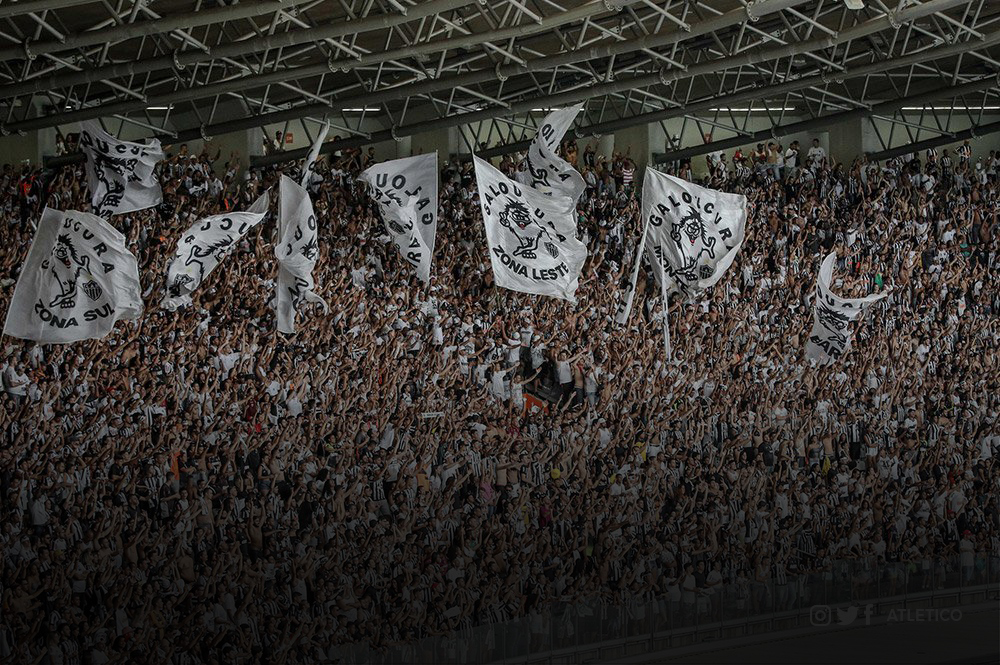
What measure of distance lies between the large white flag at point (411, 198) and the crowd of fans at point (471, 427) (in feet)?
3.76

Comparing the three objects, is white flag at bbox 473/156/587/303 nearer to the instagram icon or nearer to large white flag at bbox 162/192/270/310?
large white flag at bbox 162/192/270/310

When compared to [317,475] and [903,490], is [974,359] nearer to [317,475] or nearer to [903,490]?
[903,490]

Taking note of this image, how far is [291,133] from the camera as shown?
27.5m

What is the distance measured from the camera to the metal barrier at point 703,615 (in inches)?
539

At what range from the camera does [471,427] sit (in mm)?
20125

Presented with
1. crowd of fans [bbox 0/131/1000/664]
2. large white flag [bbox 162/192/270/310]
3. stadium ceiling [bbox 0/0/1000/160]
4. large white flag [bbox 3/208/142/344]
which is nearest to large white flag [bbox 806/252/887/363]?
crowd of fans [bbox 0/131/1000/664]

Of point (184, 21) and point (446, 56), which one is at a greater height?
point (446, 56)

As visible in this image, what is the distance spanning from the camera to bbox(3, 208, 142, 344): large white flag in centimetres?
1773

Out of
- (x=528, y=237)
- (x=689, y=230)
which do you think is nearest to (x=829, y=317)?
(x=689, y=230)

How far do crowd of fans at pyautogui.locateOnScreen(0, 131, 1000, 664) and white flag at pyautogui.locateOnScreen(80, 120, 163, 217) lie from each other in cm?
68

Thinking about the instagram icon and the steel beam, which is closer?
the steel beam

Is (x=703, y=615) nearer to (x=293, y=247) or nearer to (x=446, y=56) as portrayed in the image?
(x=293, y=247)
